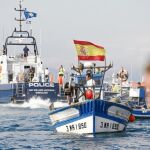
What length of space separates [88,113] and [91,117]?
175 mm

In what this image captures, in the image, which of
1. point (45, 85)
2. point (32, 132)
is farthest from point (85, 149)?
point (45, 85)

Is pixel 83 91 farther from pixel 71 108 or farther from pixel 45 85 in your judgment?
pixel 45 85

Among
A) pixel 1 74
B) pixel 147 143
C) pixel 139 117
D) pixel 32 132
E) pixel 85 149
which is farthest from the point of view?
pixel 1 74

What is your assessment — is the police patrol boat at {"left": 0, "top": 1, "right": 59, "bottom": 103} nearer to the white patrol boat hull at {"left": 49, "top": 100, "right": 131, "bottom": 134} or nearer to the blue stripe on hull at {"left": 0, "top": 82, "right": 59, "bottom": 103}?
the blue stripe on hull at {"left": 0, "top": 82, "right": 59, "bottom": 103}

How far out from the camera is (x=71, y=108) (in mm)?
19109

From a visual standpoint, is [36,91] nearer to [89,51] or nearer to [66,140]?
[89,51]

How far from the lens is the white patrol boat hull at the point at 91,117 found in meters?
18.9

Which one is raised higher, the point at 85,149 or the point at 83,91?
the point at 83,91

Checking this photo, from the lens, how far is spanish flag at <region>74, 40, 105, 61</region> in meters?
18.4

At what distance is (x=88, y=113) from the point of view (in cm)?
1894

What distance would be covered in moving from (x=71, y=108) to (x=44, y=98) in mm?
24356

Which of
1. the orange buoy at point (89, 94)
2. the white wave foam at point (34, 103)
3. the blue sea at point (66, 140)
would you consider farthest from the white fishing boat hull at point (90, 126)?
the white wave foam at point (34, 103)

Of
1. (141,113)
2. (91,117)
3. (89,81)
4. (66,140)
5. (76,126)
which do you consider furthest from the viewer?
(141,113)

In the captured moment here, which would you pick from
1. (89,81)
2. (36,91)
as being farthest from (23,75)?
(89,81)
